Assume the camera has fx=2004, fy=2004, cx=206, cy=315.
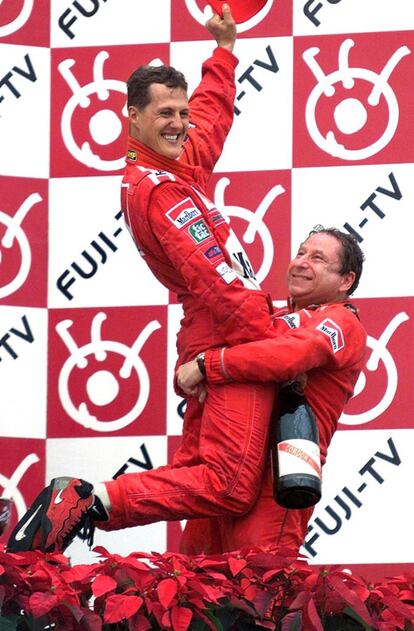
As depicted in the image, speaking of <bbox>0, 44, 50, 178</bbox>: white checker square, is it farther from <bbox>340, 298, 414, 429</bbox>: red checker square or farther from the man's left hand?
the man's left hand

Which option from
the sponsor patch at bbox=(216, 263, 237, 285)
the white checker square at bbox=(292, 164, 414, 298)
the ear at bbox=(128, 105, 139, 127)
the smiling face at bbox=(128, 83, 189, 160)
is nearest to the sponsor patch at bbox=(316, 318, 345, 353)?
the sponsor patch at bbox=(216, 263, 237, 285)

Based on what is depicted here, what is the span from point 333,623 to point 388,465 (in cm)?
177

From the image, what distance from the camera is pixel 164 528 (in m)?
5.61

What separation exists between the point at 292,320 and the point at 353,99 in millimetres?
1172

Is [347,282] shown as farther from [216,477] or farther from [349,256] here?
[216,477]

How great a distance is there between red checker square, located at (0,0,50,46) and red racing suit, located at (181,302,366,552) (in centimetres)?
152

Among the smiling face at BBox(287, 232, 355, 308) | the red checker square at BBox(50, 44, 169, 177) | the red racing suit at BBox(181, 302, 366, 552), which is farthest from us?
the red checker square at BBox(50, 44, 169, 177)

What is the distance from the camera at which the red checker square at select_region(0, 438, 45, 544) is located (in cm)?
568

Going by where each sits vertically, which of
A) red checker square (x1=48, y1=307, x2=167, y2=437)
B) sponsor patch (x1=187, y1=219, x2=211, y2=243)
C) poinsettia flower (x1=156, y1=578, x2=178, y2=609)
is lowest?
poinsettia flower (x1=156, y1=578, x2=178, y2=609)

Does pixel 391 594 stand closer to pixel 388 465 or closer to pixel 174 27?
pixel 388 465

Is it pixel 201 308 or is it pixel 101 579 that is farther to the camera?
pixel 201 308

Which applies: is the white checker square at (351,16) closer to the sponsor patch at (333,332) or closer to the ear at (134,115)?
the ear at (134,115)

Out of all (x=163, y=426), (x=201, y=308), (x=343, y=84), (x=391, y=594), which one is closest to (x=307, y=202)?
(x=343, y=84)

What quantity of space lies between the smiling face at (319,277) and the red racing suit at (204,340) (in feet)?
0.62
